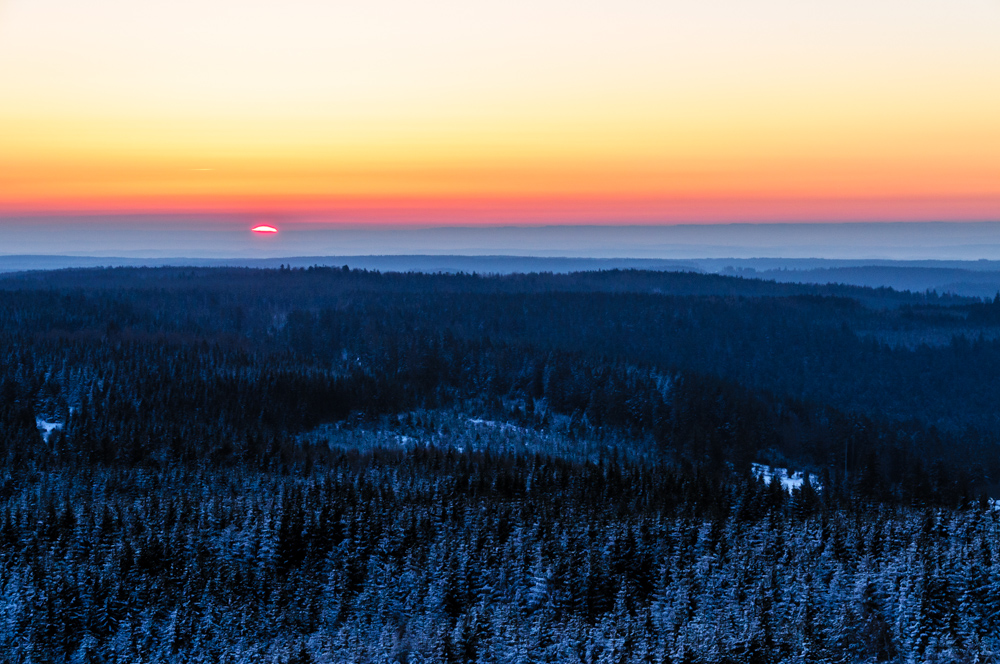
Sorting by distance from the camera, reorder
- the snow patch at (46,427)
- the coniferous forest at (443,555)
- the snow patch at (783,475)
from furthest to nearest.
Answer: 1. the snow patch at (783,475)
2. the snow patch at (46,427)
3. the coniferous forest at (443,555)

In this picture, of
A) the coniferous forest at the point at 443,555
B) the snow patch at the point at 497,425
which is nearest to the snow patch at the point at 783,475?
the coniferous forest at the point at 443,555

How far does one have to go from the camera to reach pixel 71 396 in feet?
456

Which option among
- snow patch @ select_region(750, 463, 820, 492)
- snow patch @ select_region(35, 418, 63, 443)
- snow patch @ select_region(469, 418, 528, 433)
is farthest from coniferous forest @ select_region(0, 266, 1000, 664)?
snow patch @ select_region(469, 418, 528, 433)

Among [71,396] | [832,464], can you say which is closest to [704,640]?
[832,464]

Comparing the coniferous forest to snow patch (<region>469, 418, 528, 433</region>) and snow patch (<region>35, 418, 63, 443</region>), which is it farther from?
snow patch (<region>469, 418, 528, 433</region>)

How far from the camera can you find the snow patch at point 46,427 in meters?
124

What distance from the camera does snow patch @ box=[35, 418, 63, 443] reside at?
124500 mm

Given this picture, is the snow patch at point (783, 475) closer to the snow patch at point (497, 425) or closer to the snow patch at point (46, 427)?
the snow patch at point (497, 425)

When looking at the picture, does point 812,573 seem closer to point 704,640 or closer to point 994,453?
point 704,640

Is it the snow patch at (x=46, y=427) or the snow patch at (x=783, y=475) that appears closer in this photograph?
the snow patch at (x=46, y=427)

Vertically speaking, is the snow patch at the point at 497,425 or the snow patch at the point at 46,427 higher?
the snow patch at the point at 46,427

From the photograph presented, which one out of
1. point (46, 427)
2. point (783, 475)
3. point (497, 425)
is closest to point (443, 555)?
point (46, 427)

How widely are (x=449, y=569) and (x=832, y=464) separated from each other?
96738mm

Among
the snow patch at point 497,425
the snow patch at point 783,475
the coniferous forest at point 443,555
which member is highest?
the coniferous forest at point 443,555
